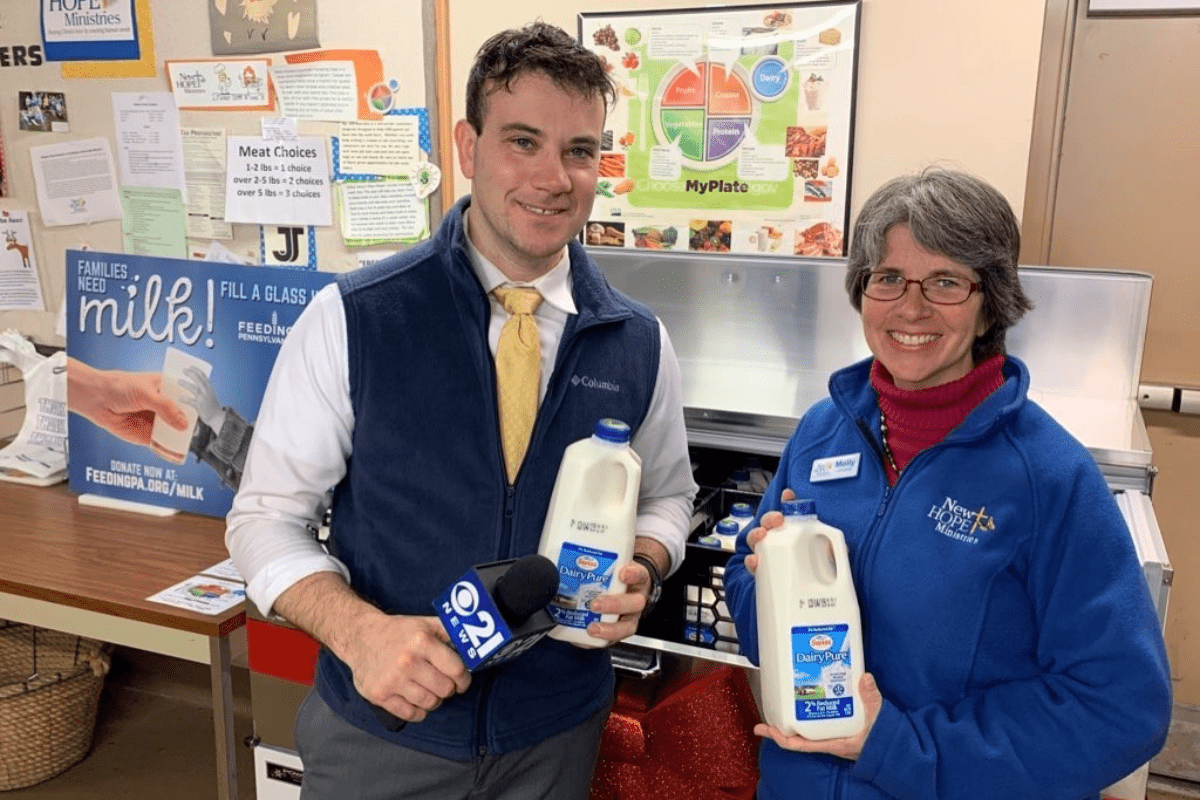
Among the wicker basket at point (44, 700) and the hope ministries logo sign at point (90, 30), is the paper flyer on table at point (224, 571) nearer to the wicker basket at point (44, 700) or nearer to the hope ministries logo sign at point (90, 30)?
the wicker basket at point (44, 700)

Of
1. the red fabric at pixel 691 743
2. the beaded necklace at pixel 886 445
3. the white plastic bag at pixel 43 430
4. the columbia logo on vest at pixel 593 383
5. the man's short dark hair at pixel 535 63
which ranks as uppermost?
the man's short dark hair at pixel 535 63

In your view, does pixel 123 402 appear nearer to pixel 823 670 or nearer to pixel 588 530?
pixel 588 530

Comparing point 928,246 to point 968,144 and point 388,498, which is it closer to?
point 388,498

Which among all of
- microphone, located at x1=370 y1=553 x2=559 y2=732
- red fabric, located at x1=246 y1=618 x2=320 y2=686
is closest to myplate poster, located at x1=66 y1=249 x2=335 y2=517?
red fabric, located at x1=246 y1=618 x2=320 y2=686

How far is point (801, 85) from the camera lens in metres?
2.31

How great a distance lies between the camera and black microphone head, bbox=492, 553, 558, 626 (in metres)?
1.09

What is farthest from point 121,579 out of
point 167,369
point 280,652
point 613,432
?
point 613,432

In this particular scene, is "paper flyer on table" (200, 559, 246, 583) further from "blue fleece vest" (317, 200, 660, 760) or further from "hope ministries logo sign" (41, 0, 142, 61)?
"hope ministries logo sign" (41, 0, 142, 61)

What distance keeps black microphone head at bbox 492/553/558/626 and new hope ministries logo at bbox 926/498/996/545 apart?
469 millimetres

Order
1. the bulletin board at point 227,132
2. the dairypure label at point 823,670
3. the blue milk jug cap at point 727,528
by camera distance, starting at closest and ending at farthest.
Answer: the dairypure label at point 823,670
the blue milk jug cap at point 727,528
the bulletin board at point 227,132

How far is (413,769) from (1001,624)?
0.81m

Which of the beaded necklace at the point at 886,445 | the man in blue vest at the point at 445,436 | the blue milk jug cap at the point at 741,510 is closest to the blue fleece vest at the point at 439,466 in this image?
the man in blue vest at the point at 445,436

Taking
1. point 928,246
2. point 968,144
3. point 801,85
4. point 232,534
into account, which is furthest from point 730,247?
point 232,534

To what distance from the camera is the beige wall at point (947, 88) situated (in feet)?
7.05
